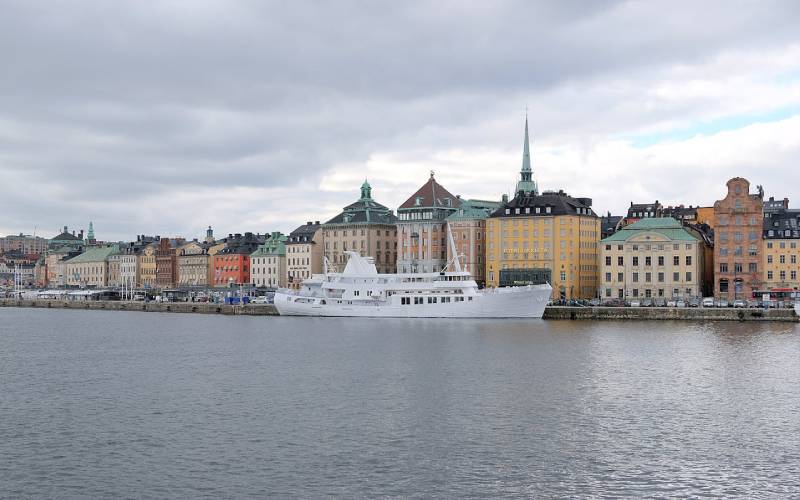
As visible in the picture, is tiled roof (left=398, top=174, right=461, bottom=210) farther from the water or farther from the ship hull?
the water

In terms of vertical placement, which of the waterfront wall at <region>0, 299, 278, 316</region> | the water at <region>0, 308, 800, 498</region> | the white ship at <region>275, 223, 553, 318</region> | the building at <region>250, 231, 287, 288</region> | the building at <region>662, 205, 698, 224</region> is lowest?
the water at <region>0, 308, 800, 498</region>

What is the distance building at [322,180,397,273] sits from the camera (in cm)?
17375

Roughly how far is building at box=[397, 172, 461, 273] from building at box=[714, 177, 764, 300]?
156ft

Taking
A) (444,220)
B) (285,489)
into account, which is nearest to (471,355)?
(285,489)

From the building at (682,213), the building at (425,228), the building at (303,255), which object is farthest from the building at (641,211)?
the building at (303,255)

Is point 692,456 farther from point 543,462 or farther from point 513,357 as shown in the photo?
point 513,357

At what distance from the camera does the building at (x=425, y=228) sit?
160375mm

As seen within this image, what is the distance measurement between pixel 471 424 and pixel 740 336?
5177 cm

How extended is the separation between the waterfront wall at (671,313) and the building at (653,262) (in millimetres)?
14548

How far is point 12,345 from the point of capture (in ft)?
280

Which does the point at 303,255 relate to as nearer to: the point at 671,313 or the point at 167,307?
the point at 167,307

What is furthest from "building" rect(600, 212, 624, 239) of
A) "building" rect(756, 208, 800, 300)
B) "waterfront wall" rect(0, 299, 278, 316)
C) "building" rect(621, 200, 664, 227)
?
"waterfront wall" rect(0, 299, 278, 316)

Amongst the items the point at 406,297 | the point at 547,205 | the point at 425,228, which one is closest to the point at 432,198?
the point at 425,228

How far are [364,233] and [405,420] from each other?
130601 millimetres
